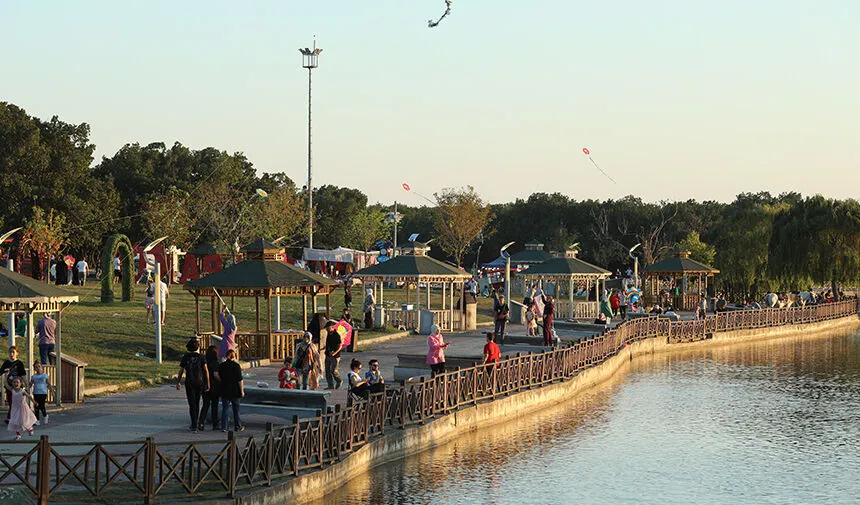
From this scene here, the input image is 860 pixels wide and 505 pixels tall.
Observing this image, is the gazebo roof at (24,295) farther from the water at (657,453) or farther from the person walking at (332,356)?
the water at (657,453)

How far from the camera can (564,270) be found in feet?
183

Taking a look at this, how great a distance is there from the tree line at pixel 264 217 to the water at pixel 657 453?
26.9 metres

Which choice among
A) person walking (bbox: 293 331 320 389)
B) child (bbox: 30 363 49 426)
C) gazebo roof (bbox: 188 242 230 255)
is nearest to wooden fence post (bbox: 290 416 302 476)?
child (bbox: 30 363 49 426)

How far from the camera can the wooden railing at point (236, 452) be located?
47.6ft

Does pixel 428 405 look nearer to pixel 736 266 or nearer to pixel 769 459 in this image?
pixel 769 459

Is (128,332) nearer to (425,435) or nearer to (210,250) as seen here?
(425,435)

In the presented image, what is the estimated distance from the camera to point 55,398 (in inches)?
928

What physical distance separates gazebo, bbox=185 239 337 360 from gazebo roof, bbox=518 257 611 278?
23.0 metres

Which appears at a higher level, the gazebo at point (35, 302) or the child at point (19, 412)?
the gazebo at point (35, 302)

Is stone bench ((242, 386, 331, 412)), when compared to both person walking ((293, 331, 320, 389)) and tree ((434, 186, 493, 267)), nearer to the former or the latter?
person walking ((293, 331, 320, 389))

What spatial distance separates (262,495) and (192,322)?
2535 cm

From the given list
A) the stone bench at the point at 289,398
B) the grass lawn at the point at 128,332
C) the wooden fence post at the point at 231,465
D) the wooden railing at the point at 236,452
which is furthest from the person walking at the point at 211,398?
the grass lawn at the point at 128,332

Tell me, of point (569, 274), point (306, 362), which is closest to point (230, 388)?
point (306, 362)

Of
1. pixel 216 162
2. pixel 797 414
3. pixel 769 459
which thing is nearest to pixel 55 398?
pixel 769 459
